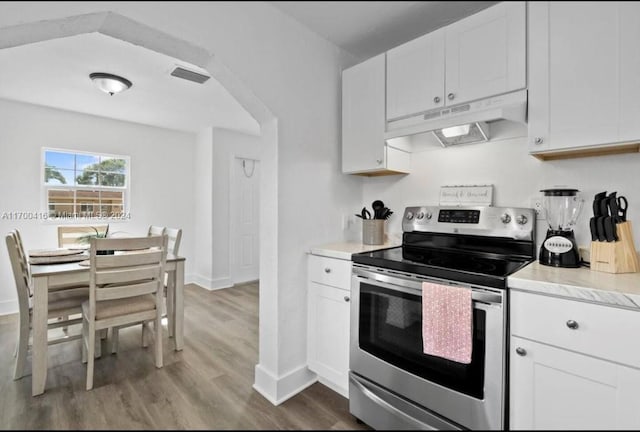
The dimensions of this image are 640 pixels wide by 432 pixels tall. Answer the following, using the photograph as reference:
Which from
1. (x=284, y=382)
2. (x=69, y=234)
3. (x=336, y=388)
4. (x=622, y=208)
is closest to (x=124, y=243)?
(x=284, y=382)

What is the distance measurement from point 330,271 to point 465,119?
1047 mm

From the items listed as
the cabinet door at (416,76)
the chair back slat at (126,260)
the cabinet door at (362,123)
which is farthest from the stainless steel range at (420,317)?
the chair back slat at (126,260)

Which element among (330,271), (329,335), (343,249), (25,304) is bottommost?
(329,335)

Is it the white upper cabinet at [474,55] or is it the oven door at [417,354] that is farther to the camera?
the oven door at [417,354]

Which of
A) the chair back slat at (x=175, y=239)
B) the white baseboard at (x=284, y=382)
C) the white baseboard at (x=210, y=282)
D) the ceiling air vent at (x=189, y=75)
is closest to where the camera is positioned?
the white baseboard at (x=284, y=382)

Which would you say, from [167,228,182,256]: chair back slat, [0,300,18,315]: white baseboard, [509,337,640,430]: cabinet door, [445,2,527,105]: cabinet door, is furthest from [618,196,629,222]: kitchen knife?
[0,300,18,315]: white baseboard

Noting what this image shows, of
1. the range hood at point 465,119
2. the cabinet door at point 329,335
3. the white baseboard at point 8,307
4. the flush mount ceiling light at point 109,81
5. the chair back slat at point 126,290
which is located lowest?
the white baseboard at point 8,307

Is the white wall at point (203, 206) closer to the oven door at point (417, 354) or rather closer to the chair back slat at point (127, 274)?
the chair back slat at point (127, 274)

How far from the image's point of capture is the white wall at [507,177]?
1.42 metres

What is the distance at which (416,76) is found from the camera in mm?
1090

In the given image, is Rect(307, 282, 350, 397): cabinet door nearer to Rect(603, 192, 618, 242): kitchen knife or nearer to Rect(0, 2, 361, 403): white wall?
Rect(0, 2, 361, 403): white wall

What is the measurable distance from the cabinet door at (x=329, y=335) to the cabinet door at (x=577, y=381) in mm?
827

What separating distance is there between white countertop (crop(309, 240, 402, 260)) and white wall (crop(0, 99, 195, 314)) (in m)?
3.32

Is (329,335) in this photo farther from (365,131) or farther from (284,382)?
(365,131)
